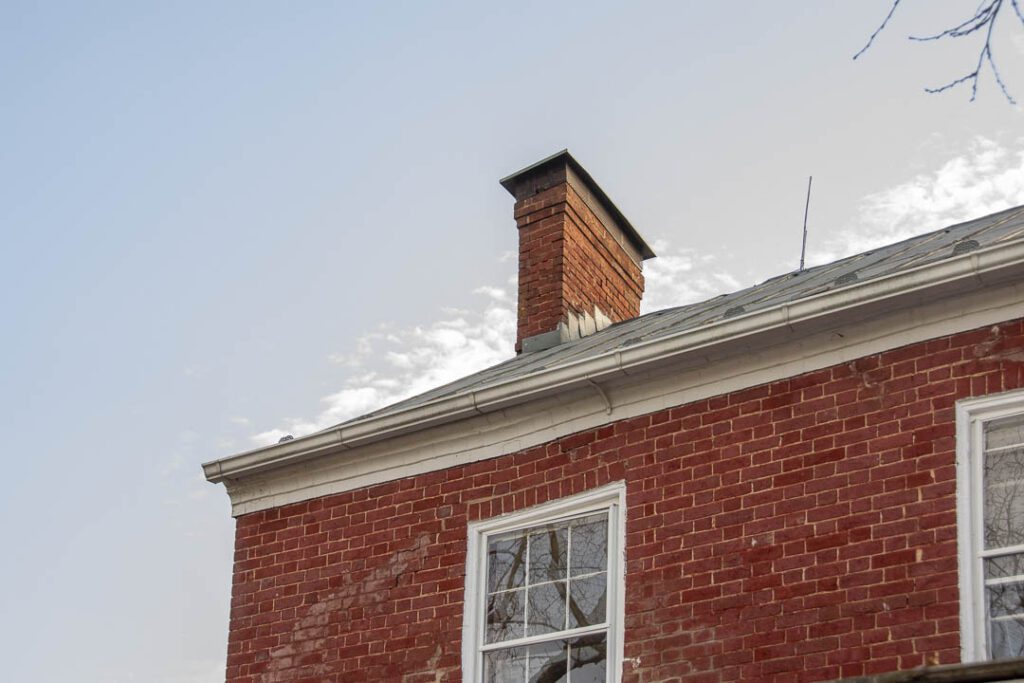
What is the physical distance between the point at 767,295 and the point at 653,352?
6.22 ft

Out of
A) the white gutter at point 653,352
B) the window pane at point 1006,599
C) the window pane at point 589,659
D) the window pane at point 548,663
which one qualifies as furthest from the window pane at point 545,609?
the window pane at point 1006,599

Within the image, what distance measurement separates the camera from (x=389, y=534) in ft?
36.6

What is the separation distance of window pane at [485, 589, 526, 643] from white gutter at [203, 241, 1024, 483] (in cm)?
133

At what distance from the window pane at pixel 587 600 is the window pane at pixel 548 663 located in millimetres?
181

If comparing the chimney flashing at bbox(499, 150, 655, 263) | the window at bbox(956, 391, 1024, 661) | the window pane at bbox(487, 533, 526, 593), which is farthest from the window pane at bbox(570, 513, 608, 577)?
the chimney flashing at bbox(499, 150, 655, 263)

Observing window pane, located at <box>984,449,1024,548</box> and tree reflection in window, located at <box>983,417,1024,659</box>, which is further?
window pane, located at <box>984,449,1024,548</box>

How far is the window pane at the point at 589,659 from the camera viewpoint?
9768 mm

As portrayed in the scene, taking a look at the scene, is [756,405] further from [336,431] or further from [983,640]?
[336,431]

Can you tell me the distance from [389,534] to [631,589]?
82.6 inches

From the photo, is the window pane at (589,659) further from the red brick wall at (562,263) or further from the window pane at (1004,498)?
the red brick wall at (562,263)

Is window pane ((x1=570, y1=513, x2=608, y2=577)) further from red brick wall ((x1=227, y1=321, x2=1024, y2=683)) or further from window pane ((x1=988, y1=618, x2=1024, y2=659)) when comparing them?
window pane ((x1=988, y1=618, x2=1024, y2=659))

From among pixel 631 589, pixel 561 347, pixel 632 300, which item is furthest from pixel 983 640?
pixel 632 300

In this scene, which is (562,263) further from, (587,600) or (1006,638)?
(1006,638)

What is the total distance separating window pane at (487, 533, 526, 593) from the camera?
10.4 metres
